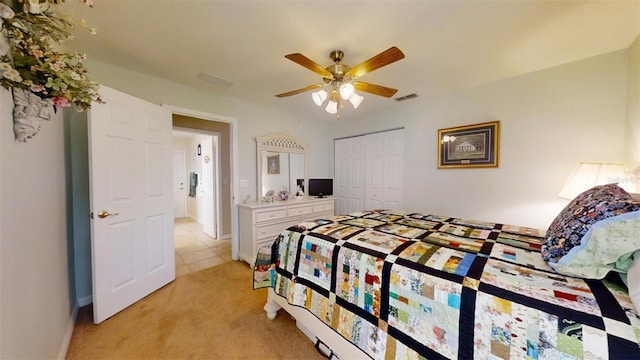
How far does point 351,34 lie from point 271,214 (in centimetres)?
230

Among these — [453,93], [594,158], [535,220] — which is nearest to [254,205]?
[453,93]

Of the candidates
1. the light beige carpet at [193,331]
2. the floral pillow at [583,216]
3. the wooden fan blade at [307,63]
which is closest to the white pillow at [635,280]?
the floral pillow at [583,216]

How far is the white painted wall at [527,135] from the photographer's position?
205cm

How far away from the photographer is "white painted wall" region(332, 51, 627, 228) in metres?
2.05

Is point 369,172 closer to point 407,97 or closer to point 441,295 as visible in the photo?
point 407,97

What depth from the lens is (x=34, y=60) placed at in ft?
2.90

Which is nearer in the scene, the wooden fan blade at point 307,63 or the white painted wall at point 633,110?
the wooden fan blade at point 307,63

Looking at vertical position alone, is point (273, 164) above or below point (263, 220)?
above

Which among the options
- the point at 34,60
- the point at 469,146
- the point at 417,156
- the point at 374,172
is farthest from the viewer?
the point at 374,172

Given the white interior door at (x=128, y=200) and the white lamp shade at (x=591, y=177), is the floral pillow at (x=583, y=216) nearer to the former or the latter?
the white lamp shade at (x=591, y=177)

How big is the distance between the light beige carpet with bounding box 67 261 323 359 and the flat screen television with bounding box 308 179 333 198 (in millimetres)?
2040

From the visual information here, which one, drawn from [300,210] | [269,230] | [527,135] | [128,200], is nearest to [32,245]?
[128,200]

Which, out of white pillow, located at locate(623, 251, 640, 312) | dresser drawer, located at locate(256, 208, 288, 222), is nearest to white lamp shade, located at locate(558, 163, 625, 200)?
white pillow, located at locate(623, 251, 640, 312)

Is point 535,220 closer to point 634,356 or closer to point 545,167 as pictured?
point 545,167
